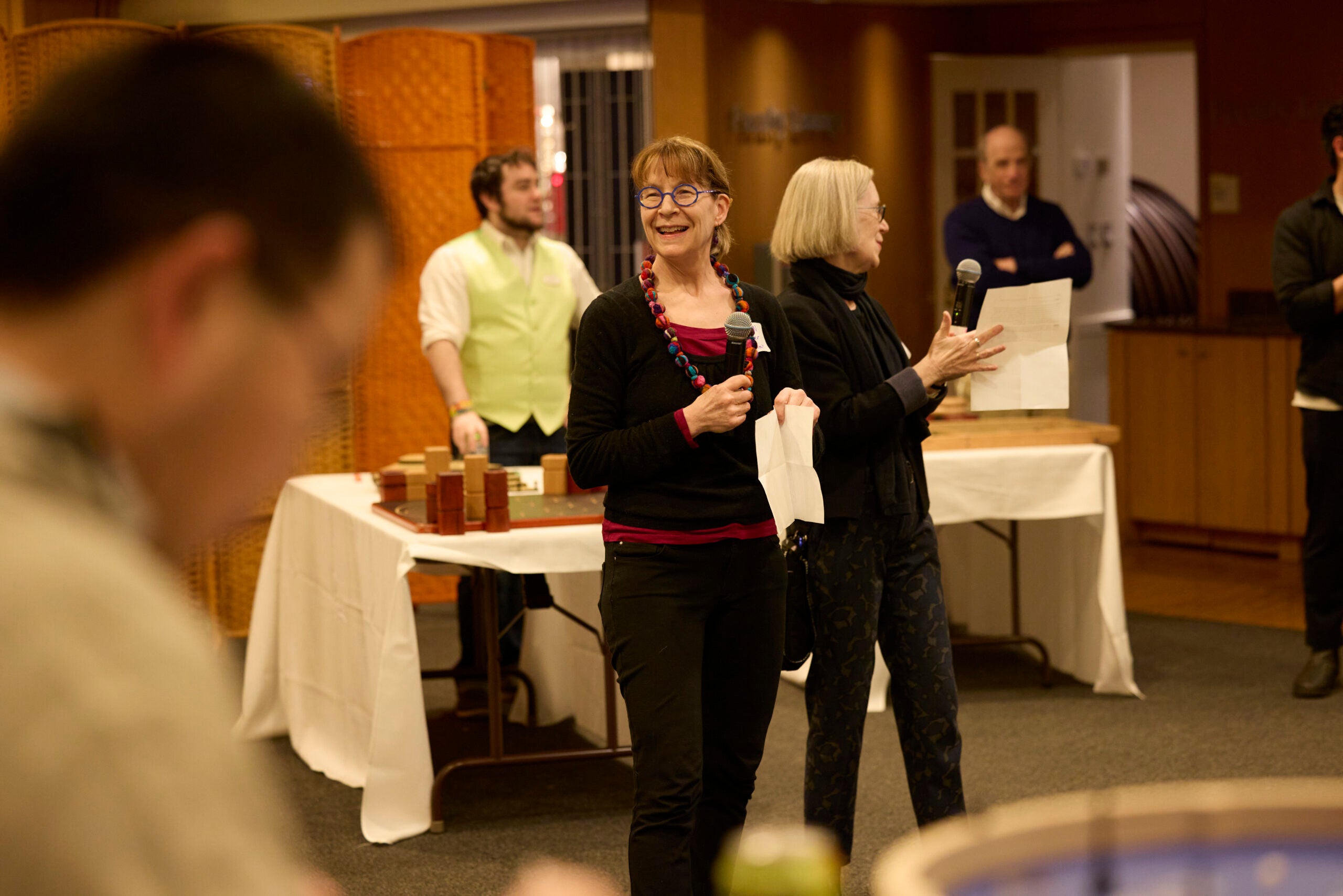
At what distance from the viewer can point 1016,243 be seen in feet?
17.0

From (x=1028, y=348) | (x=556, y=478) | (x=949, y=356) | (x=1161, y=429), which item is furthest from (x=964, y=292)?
(x=1161, y=429)

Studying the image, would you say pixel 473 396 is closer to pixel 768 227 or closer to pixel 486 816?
pixel 486 816

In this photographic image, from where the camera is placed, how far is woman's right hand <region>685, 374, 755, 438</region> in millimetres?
2418

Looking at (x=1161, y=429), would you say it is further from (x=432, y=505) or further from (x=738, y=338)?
(x=738, y=338)

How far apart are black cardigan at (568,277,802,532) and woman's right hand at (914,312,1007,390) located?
42cm

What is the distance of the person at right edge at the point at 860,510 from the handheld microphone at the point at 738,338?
0.91 feet

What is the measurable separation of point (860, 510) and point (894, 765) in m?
1.55

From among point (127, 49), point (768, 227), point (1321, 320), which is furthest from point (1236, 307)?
point (127, 49)

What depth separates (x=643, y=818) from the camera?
A: 246cm

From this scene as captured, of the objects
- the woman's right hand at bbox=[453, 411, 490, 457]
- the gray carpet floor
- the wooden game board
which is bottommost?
the gray carpet floor

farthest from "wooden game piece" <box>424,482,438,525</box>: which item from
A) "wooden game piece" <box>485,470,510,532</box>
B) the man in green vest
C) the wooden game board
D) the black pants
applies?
the black pants

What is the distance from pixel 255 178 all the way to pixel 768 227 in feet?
23.2

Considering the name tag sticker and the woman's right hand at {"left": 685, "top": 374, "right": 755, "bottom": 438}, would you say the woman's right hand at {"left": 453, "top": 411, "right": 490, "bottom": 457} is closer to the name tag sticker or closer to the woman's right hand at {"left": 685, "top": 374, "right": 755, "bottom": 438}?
the name tag sticker

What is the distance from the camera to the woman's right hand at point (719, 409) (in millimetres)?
2418
